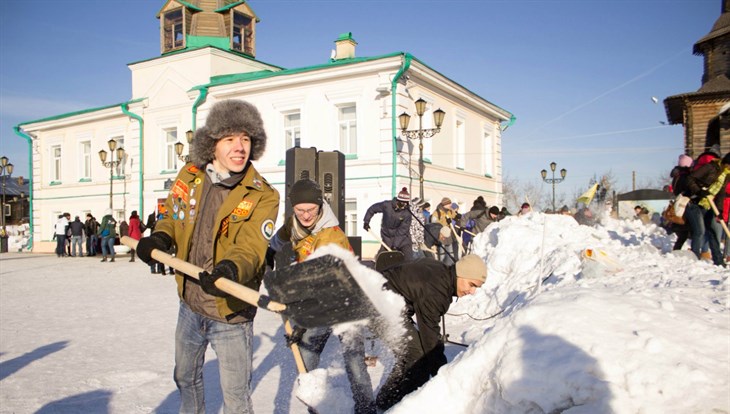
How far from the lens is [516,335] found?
2641 millimetres

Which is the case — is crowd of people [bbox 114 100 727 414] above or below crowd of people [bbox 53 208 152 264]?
above

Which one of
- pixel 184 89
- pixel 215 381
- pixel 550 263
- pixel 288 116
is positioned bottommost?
pixel 215 381

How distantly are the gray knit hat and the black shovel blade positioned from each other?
78cm

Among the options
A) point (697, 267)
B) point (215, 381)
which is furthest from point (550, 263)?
point (215, 381)

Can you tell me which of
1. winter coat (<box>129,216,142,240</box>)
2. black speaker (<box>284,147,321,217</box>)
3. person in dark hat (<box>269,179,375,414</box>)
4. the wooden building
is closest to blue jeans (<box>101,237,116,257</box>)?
Answer: winter coat (<box>129,216,142,240</box>)

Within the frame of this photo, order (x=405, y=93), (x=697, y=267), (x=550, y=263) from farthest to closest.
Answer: (x=405, y=93) < (x=550, y=263) < (x=697, y=267)

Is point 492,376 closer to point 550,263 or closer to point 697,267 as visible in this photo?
point 697,267

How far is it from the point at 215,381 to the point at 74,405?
1.04m

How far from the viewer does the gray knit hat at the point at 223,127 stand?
2850 mm

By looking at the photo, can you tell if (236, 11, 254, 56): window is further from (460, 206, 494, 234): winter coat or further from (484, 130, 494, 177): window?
(460, 206, 494, 234): winter coat

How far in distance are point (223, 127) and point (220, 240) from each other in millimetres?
606

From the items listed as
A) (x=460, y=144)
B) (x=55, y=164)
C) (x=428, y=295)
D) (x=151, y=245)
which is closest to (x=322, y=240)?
(x=428, y=295)

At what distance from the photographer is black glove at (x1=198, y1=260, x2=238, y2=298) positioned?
2445 mm

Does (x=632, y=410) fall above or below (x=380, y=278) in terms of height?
below
